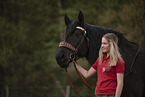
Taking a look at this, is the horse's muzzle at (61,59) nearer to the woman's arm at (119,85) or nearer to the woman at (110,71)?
the woman at (110,71)

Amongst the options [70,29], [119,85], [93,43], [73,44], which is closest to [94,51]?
[93,43]

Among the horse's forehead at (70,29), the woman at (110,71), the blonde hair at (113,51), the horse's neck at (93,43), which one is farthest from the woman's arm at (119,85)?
the horse's forehead at (70,29)

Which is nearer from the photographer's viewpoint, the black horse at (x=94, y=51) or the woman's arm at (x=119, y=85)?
the woman's arm at (x=119, y=85)

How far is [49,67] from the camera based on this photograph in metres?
15.4

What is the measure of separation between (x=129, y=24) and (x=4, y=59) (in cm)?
725

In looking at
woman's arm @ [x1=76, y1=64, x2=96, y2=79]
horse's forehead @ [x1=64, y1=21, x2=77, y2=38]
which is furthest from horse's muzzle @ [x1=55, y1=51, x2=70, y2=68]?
horse's forehead @ [x1=64, y1=21, x2=77, y2=38]

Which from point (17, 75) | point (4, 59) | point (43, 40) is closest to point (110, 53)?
point (4, 59)

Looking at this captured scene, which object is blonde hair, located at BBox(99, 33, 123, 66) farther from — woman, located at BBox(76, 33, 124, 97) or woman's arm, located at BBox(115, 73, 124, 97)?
woman's arm, located at BBox(115, 73, 124, 97)

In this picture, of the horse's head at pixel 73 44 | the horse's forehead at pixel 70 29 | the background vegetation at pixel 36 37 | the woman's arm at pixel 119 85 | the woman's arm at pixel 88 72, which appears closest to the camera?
the woman's arm at pixel 119 85

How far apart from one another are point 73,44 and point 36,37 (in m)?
14.2

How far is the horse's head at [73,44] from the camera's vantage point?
2941mm

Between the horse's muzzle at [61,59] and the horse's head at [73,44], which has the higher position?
the horse's head at [73,44]

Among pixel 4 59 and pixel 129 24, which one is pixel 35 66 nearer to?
pixel 4 59

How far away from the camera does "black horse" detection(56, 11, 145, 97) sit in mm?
2895
